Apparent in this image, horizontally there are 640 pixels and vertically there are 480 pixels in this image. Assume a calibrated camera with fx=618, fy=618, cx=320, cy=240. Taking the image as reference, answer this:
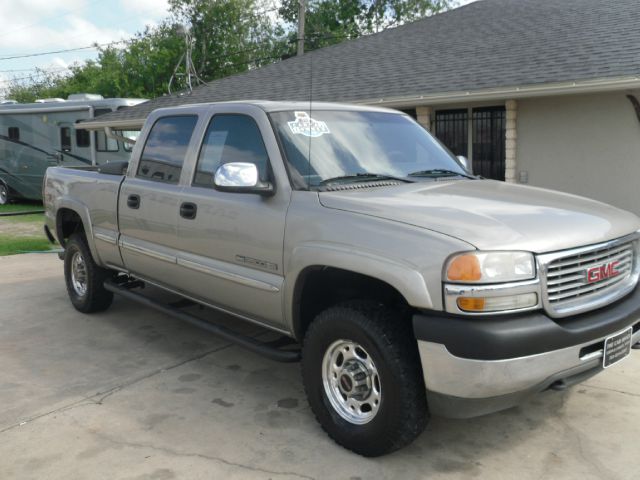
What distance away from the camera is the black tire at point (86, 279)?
19.8 feet

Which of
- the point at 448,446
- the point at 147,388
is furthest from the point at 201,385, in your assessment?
the point at 448,446

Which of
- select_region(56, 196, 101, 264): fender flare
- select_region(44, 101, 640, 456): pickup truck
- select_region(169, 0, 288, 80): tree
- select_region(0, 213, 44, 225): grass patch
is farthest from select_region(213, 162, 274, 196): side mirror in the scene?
select_region(169, 0, 288, 80): tree

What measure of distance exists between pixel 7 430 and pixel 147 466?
3.53ft

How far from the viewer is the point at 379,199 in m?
3.43

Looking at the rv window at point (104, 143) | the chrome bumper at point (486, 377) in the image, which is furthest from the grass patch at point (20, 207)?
the chrome bumper at point (486, 377)

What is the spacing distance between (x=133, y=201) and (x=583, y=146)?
24.7 feet

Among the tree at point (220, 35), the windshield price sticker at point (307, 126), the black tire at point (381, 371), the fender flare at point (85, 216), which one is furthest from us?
the tree at point (220, 35)

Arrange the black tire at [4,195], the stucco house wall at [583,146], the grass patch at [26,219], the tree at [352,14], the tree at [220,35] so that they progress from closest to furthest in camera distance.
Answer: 1. the stucco house wall at [583,146]
2. the grass patch at [26,219]
3. the black tire at [4,195]
4. the tree at [352,14]
5. the tree at [220,35]

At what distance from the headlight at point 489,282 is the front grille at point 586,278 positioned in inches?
4.7

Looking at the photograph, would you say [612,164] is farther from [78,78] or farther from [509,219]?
[78,78]

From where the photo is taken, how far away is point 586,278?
3143mm

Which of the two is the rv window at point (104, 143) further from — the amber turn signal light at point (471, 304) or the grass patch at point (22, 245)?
the amber turn signal light at point (471, 304)

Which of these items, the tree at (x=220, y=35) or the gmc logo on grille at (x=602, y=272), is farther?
the tree at (x=220, y=35)

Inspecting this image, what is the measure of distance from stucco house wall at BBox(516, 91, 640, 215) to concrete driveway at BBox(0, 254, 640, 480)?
535 centimetres
